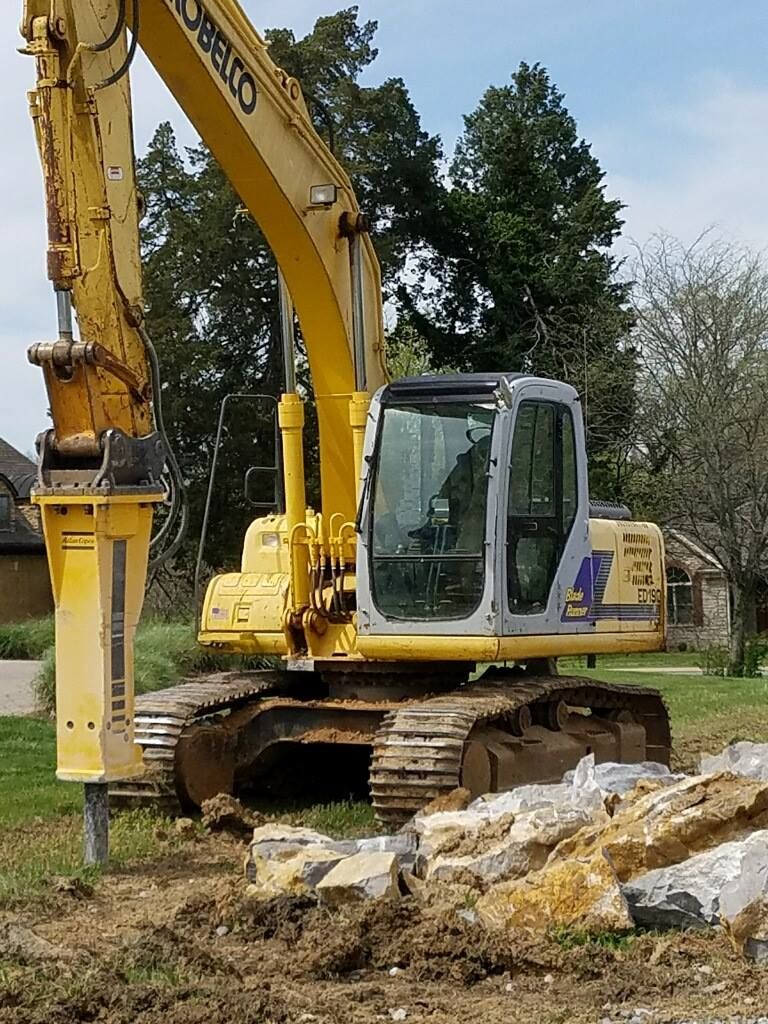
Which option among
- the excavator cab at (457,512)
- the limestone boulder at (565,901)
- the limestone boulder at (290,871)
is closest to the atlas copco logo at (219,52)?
the excavator cab at (457,512)

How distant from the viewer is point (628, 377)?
3253cm

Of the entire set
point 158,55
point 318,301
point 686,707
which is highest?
point 158,55

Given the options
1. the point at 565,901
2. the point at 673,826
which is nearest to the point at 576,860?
the point at 565,901

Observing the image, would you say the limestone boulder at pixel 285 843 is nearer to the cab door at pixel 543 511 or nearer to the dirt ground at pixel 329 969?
the dirt ground at pixel 329 969

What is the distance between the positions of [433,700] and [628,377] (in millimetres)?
24165

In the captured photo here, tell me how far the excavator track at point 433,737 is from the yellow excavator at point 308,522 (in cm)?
2

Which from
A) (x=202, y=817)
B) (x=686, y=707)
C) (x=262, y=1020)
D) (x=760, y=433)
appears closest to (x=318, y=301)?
(x=202, y=817)

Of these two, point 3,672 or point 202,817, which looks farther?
point 3,672

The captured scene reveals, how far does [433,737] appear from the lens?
28.4 feet

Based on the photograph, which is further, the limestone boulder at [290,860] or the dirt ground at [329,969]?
the limestone boulder at [290,860]

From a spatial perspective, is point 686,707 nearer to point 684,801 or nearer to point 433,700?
point 433,700

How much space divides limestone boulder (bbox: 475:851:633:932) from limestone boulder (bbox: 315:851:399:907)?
40 cm

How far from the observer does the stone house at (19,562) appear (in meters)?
36.3

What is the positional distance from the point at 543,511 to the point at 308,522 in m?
1.60
